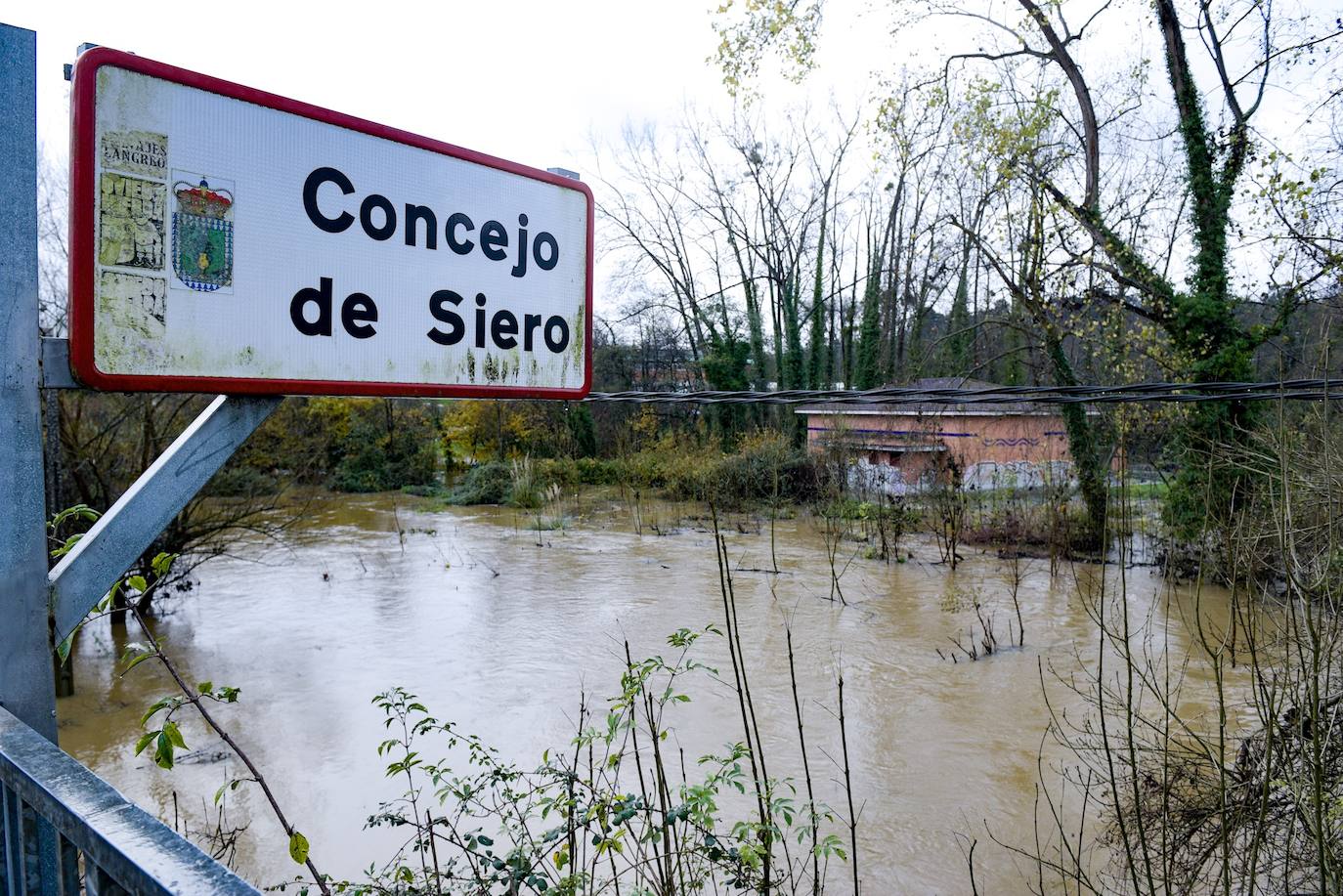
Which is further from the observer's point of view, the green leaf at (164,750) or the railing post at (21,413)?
the green leaf at (164,750)

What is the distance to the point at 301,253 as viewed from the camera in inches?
55.4

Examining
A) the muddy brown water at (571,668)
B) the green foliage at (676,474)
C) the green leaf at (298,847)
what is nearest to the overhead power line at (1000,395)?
the muddy brown water at (571,668)

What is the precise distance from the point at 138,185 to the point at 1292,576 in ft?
8.40

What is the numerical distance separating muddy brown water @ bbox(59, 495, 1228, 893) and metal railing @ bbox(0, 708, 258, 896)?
7.22 ft

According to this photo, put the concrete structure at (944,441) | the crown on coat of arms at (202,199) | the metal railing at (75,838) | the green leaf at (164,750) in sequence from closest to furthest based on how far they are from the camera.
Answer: the metal railing at (75,838) < the crown on coat of arms at (202,199) < the green leaf at (164,750) < the concrete structure at (944,441)

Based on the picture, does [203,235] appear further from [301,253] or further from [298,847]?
[298,847]

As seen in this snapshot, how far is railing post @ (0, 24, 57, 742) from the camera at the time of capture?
1134 mm

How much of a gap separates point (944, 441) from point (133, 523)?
17313 millimetres

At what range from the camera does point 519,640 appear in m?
8.89

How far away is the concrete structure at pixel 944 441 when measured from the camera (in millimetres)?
15711

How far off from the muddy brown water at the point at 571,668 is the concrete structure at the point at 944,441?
7.69 feet

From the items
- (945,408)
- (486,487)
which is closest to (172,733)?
(945,408)

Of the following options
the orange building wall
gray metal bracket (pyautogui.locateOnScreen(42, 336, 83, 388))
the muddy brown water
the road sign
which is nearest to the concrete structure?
the orange building wall

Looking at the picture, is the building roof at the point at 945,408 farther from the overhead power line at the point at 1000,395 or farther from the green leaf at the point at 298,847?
the green leaf at the point at 298,847
